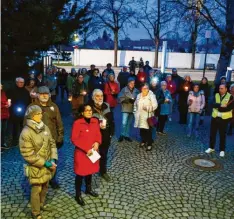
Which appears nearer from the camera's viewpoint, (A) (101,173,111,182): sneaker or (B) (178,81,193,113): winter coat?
(A) (101,173,111,182): sneaker

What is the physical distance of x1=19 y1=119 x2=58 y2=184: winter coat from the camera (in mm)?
4512

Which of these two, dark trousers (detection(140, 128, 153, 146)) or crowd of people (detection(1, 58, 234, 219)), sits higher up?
crowd of people (detection(1, 58, 234, 219))

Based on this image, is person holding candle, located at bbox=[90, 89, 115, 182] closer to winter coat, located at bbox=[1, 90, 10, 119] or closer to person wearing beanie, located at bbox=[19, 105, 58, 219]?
person wearing beanie, located at bbox=[19, 105, 58, 219]

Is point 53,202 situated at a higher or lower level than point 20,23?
lower

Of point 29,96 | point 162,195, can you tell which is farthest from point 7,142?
point 162,195

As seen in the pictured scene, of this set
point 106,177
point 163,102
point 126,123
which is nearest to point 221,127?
point 163,102

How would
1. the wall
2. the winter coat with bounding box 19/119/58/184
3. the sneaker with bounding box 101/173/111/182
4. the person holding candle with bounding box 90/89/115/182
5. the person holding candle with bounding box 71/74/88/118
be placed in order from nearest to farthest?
the winter coat with bounding box 19/119/58/184, the person holding candle with bounding box 90/89/115/182, the sneaker with bounding box 101/173/111/182, the person holding candle with bounding box 71/74/88/118, the wall

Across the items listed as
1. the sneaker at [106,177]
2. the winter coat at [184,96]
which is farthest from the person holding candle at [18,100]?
the winter coat at [184,96]

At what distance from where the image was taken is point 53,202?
544 centimetres

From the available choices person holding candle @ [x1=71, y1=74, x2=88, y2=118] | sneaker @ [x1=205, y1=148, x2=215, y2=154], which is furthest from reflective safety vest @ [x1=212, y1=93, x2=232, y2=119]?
person holding candle @ [x1=71, y1=74, x2=88, y2=118]

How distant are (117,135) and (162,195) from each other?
4.02m

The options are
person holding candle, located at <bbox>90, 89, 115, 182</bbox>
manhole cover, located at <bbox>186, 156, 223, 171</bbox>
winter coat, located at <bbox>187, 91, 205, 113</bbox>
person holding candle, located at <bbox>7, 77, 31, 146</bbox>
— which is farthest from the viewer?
winter coat, located at <bbox>187, 91, 205, 113</bbox>

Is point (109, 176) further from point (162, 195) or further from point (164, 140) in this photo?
point (164, 140)

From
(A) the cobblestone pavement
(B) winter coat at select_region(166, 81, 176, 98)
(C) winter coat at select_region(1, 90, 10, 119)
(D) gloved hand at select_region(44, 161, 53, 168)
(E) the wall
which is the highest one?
(E) the wall
